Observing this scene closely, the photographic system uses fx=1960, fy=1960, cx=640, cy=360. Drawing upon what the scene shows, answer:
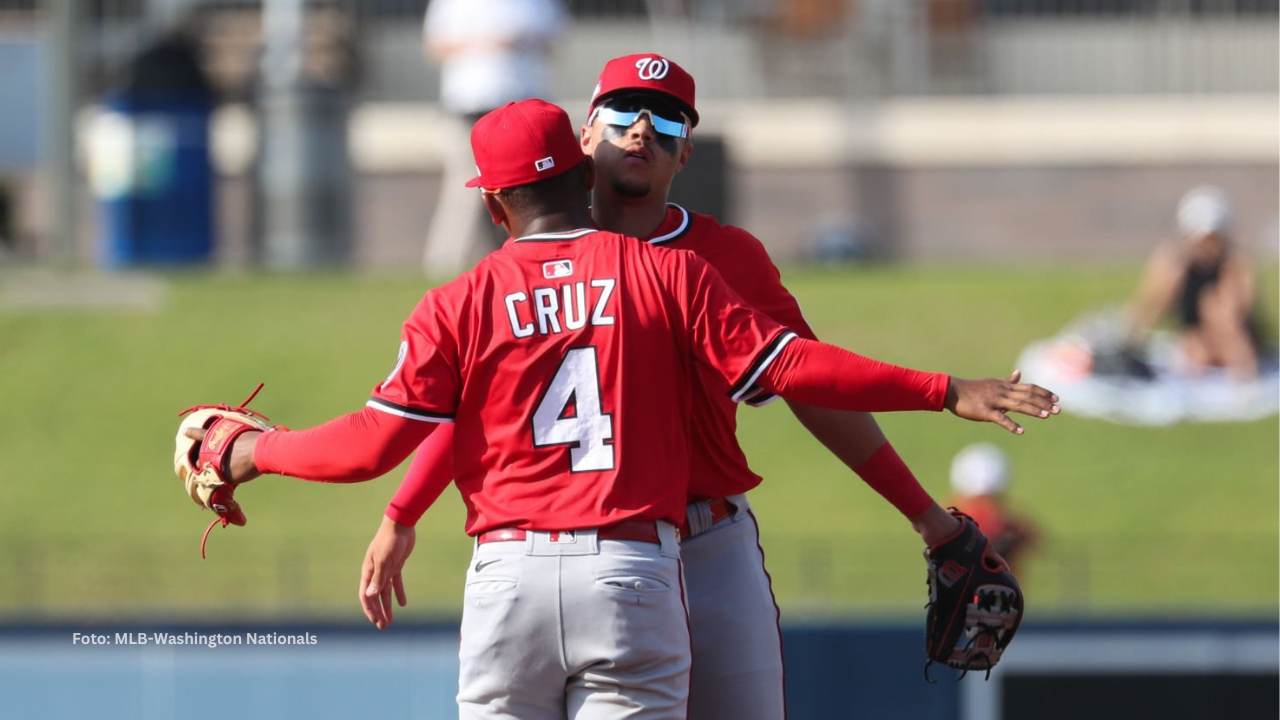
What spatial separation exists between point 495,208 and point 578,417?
50 centimetres

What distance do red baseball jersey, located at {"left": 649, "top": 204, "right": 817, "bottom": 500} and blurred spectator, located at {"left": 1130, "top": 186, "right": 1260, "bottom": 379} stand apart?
364 inches

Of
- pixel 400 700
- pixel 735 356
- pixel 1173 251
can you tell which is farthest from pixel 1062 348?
pixel 735 356

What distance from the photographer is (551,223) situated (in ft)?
12.4

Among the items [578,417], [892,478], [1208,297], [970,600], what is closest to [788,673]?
[970,600]

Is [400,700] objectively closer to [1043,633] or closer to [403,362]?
[1043,633]

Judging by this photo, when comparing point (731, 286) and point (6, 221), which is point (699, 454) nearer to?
point (731, 286)

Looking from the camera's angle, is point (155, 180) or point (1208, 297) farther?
point (155, 180)

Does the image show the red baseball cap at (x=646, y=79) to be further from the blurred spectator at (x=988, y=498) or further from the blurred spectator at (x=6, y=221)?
the blurred spectator at (x=6, y=221)

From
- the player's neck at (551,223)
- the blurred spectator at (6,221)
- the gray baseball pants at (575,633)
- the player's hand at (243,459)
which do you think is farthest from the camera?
the blurred spectator at (6,221)

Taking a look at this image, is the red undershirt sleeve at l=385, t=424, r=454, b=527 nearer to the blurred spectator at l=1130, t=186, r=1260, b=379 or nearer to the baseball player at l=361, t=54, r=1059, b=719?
the baseball player at l=361, t=54, r=1059, b=719

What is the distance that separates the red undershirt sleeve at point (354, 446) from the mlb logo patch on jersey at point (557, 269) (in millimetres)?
361

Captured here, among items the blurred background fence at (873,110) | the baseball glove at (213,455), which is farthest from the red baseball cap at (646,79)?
the blurred background fence at (873,110)

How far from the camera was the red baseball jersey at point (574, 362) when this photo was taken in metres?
3.66

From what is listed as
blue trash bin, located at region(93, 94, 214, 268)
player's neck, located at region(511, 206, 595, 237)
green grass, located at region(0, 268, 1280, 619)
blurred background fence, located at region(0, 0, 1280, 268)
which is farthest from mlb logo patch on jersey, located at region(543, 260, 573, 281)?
blurred background fence, located at region(0, 0, 1280, 268)
